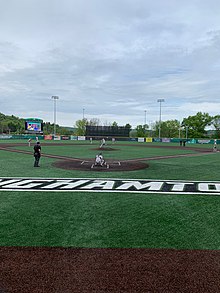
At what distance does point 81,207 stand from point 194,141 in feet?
219

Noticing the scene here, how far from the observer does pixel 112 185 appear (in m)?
10.9

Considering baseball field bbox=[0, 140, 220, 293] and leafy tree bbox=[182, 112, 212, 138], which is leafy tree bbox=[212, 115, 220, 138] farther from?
baseball field bbox=[0, 140, 220, 293]

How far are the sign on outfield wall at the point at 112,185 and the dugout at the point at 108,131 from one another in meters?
67.2

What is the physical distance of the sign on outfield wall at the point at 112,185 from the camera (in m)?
9.95

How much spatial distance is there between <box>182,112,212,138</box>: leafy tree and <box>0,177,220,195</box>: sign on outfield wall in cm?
9821

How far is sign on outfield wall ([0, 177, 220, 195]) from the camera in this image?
9.95 meters

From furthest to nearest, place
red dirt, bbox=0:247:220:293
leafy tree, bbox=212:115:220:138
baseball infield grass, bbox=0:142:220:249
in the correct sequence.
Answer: leafy tree, bbox=212:115:220:138, baseball infield grass, bbox=0:142:220:249, red dirt, bbox=0:247:220:293

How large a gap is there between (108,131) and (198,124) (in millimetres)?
47435

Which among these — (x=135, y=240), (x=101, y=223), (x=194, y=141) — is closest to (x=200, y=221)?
(x=135, y=240)

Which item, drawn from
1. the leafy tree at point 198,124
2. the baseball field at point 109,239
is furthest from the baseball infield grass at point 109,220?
the leafy tree at point 198,124

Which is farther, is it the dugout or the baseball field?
the dugout

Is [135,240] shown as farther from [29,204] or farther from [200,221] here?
[29,204]

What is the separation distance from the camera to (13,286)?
3.85 m

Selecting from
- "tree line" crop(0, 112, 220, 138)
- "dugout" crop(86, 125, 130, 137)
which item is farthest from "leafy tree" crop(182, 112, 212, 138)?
"dugout" crop(86, 125, 130, 137)
